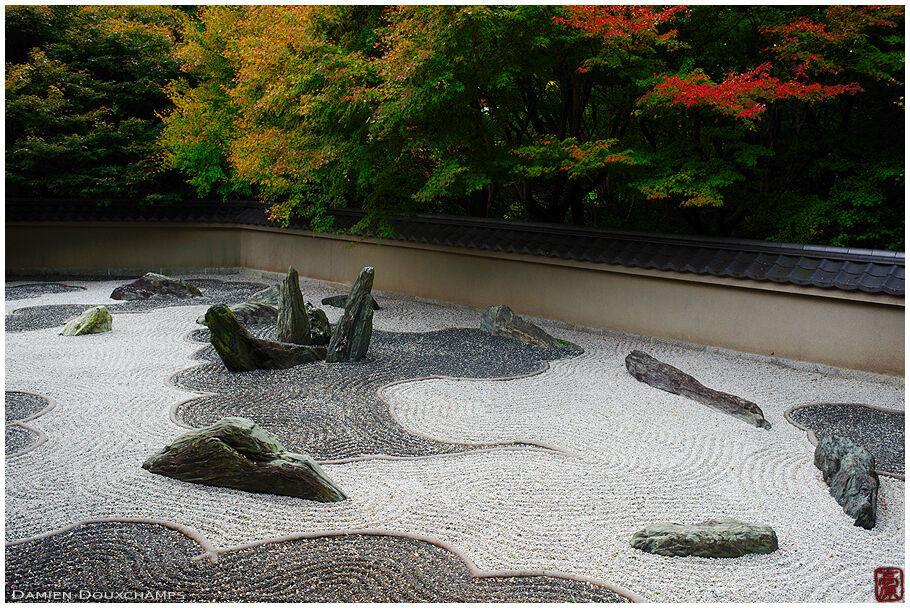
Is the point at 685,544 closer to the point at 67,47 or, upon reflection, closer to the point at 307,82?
the point at 307,82

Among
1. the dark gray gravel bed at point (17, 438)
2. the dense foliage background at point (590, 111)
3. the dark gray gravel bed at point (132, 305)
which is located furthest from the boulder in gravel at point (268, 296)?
the dark gray gravel bed at point (17, 438)

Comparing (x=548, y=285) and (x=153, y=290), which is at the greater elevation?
(x=548, y=285)

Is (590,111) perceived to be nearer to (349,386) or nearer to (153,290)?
(349,386)

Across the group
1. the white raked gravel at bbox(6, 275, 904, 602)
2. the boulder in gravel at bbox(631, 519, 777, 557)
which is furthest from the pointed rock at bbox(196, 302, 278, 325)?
the boulder in gravel at bbox(631, 519, 777, 557)

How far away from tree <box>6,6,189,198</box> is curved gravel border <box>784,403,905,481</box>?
47.2ft

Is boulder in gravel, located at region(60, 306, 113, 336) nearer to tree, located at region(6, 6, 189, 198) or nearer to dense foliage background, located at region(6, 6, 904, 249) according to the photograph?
dense foliage background, located at region(6, 6, 904, 249)

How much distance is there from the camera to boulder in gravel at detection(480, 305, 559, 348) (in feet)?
32.8

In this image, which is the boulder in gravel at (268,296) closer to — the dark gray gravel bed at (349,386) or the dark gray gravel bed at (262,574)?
the dark gray gravel bed at (349,386)

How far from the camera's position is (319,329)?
9.59 meters

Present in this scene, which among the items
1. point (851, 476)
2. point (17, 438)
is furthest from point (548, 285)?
point (17, 438)

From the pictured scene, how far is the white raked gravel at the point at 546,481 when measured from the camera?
4.13 m

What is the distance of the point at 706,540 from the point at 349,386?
4.49m

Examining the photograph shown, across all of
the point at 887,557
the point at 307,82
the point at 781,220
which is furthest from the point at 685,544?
the point at 307,82

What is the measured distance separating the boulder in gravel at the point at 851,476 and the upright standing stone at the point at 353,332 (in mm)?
5223
